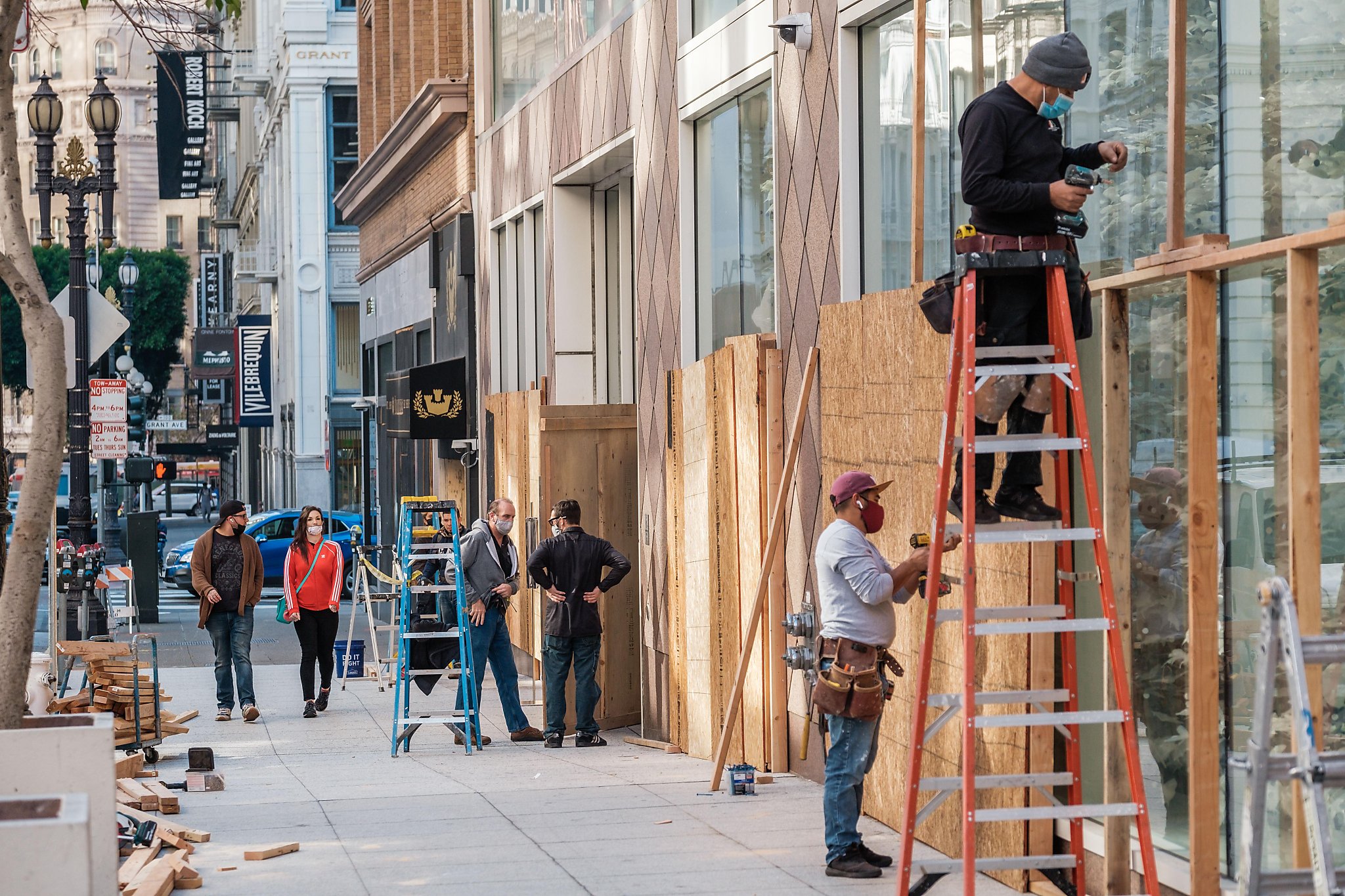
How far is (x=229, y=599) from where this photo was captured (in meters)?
16.5

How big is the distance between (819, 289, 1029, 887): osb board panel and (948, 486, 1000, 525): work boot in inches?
25.2

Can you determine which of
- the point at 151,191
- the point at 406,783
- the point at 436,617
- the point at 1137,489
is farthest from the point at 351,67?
the point at 151,191

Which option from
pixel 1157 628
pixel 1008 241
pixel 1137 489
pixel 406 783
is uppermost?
pixel 1008 241

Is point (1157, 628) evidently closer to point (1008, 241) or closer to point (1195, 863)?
point (1195, 863)

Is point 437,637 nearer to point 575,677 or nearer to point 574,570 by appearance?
point 575,677

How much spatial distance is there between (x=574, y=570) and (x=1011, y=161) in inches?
321

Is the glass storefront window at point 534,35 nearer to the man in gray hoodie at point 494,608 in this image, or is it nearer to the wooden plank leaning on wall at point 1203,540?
the man in gray hoodie at point 494,608

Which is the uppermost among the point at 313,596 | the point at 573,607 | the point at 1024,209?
the point at 1024,209

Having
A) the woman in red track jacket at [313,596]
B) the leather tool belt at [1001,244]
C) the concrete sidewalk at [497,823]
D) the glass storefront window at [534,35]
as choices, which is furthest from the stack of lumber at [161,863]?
the glass storefront window at [534,35]

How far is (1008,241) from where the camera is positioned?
6742mm

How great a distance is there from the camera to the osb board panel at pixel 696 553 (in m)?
12.7

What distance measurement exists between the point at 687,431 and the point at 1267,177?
7131 mm

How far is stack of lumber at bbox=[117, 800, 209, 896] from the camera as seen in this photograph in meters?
8.04

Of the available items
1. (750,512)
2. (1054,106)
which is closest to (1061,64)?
(1054,106)
